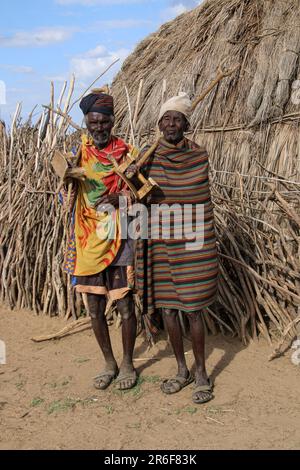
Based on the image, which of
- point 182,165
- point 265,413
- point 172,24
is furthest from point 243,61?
point 265,413

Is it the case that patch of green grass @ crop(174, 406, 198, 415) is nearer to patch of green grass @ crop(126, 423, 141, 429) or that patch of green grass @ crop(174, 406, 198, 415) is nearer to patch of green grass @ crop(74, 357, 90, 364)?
patch of green grass @ crop(126, 423, 141, 429)

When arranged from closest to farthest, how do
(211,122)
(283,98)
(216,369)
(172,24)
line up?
1. (216,369)
2. (283,98)
3. (211,122)
4. (172,24)

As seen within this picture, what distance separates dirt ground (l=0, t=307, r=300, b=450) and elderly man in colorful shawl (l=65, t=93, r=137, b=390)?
24 centimetres

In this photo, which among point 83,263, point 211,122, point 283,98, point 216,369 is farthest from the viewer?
point 211,122

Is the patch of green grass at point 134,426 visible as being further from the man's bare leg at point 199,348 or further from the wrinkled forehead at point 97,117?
the wrinkled forehead at point 97,117

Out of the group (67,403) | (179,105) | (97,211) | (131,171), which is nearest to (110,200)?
(97,211)

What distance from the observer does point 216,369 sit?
344cm

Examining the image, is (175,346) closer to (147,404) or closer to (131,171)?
(147,404)

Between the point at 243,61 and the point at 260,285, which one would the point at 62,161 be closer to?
the point at 260,285

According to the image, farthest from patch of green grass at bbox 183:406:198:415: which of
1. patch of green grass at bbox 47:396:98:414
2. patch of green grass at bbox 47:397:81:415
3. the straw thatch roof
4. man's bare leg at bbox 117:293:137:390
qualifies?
the straw thatch roof

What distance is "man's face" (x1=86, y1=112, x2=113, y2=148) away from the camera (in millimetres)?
2928

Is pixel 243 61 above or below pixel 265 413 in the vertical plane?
above

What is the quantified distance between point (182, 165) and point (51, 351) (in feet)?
6.09

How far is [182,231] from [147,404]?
3.29 ft
